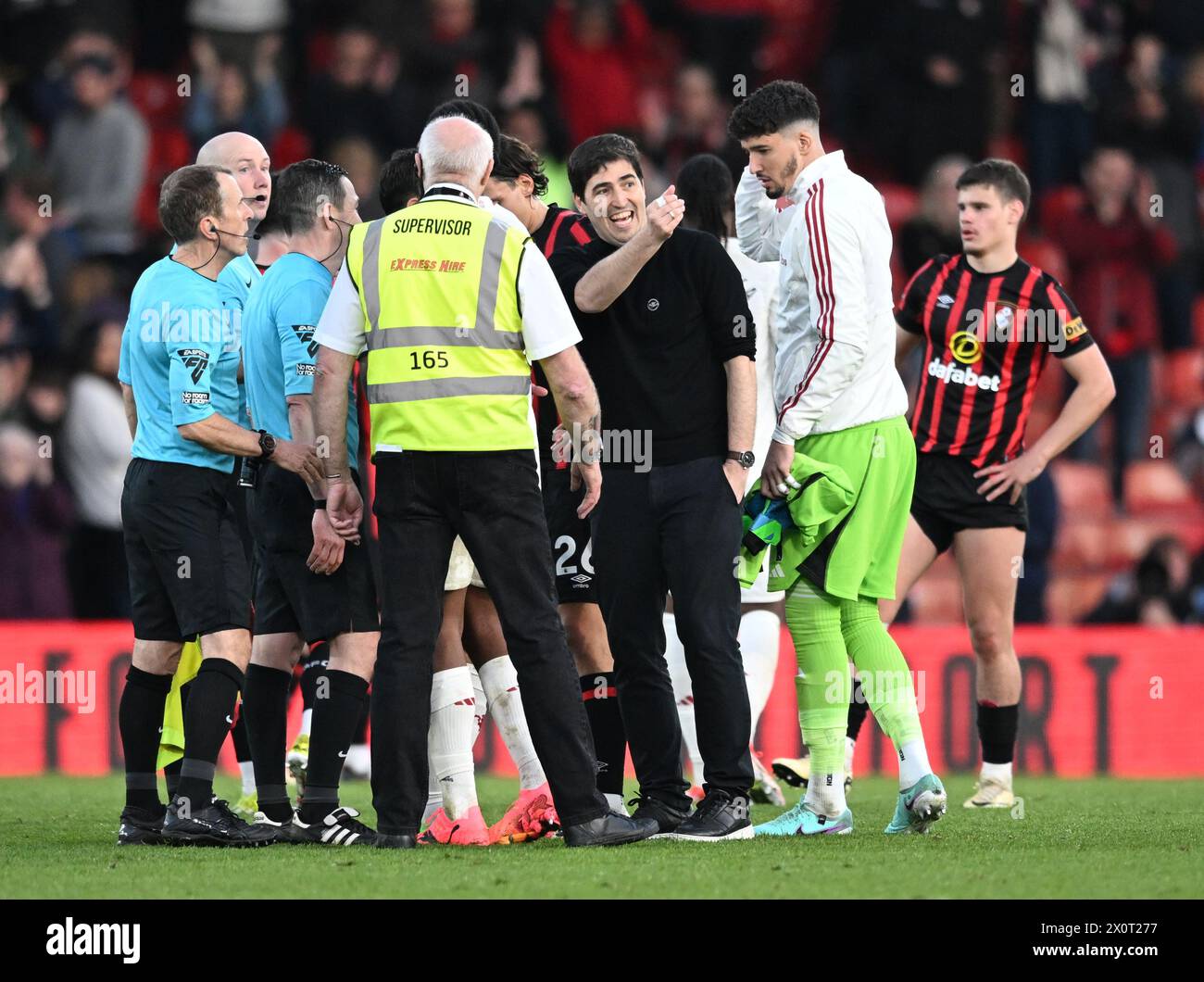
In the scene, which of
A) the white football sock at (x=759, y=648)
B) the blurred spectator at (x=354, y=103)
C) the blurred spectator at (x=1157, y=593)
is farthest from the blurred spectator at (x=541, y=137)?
the white football sock at (x=759, y=648)

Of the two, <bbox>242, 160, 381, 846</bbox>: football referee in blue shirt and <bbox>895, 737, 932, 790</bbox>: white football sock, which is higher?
<bbox>242, 160, 381, 846</bbox>: football referee in blue shirt

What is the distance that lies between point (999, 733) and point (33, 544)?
21.8ft

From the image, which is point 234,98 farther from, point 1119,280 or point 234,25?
point 1119,280

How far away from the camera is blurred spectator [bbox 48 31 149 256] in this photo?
13.2 meters

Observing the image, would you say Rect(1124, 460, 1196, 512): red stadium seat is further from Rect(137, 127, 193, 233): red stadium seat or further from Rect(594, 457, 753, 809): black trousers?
Rect(594, 457, 753, 809): black trousers

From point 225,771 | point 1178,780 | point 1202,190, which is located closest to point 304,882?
point 225,771

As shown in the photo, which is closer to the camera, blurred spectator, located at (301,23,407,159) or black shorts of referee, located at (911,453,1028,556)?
black shorts of referee, located at (911,453,1028,556)

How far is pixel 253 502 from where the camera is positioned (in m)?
6.48

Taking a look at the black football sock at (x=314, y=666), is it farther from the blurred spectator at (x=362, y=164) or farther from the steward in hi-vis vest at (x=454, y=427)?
the blurred spectator at (x=362, y=164)

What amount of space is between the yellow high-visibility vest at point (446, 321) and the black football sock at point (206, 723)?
1.08 m

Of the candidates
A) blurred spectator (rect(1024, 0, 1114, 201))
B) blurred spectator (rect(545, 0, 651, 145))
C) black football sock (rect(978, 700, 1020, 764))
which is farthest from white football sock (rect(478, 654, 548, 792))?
blurred spectator (rect(1024, 0, 1114, 201))

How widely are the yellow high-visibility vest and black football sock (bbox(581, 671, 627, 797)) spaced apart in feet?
4.23

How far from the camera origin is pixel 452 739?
626 centimetres
